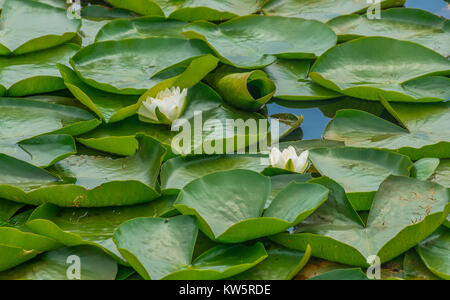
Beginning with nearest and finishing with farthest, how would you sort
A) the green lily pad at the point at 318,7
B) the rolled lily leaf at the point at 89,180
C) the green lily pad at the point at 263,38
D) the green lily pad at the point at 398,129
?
1. the rolled lily leaf at the point at 89,180
2. the green lily pad at the point at 398,129
3. the green lily pad at the point at 263,38
4. the green lily pad at the point at 318,7

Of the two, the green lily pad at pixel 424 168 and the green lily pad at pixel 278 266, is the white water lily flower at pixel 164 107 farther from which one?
the green lily pad at pixel 424 168

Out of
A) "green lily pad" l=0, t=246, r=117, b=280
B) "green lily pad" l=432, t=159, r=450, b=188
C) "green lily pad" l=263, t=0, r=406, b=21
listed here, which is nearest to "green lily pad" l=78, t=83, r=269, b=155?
"green lily pad" l=0, t=246, r=117, b=280

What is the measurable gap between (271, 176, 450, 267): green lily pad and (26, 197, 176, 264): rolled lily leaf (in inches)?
14.3

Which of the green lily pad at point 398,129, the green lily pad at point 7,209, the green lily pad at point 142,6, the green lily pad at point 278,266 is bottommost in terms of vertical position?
the green lily pad at point 278,266

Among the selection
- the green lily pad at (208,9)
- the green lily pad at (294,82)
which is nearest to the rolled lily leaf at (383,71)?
the green lily pad at (294,82)

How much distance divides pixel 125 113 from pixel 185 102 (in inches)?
8.3

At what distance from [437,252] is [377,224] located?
15 centimetres

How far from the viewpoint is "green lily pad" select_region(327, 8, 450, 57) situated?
225 cm

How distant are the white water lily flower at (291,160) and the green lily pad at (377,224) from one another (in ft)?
0.40

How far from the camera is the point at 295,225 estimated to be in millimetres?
1413

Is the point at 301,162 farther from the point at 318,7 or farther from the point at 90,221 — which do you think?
the point at 318,7

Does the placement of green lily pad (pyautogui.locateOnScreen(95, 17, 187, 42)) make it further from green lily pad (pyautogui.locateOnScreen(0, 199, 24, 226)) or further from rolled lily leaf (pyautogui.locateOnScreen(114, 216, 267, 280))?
rolled lily leaf (pyautogui.locateOnScreen(114, 216, 267, 280))

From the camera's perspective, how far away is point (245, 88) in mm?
1818

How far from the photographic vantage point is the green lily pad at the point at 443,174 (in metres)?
1.57
